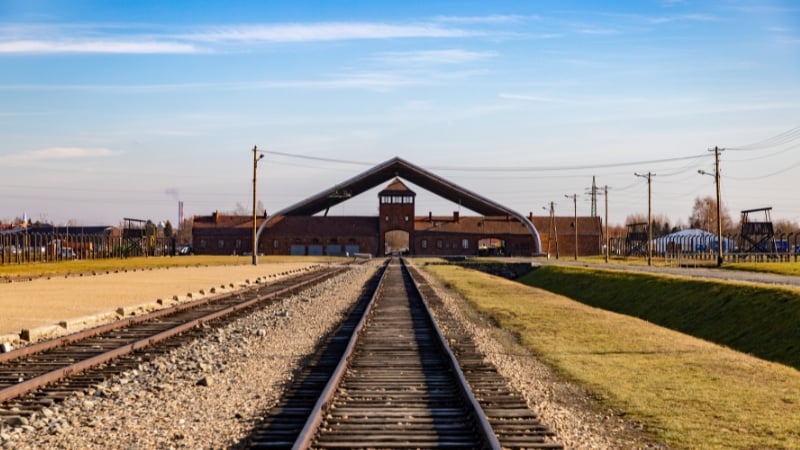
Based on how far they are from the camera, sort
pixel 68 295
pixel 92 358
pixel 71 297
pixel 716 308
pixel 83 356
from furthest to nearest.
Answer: pixel 68 295, pixel 71 297, pixel 716 308, pixel 83 356, pixel 92 358

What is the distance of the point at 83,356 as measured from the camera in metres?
13.3

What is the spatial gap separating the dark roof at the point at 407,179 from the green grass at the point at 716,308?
57.2 meters

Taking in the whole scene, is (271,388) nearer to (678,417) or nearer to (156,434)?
(156,434)

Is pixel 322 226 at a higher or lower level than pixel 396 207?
lower

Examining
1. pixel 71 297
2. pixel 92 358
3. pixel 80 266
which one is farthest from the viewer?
pixel 80 266

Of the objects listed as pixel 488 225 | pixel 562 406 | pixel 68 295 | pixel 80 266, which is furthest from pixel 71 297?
pixel 488 225

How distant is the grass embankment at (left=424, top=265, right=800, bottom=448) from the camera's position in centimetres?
857

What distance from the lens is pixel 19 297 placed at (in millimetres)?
26547

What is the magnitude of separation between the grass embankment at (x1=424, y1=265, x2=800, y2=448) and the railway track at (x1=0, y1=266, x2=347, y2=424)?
263 inches

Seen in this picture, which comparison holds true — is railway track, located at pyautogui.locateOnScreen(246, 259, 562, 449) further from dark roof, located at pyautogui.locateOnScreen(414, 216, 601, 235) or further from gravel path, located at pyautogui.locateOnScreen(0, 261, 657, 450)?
dark roof, located at pyautogui.locateOnScreen(414, 216, 601, 235)

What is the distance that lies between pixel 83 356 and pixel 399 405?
21.0 feet

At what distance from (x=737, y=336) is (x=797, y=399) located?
11.2 meters

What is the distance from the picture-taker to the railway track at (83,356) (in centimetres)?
977

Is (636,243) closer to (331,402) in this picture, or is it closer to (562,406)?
(562,406)
